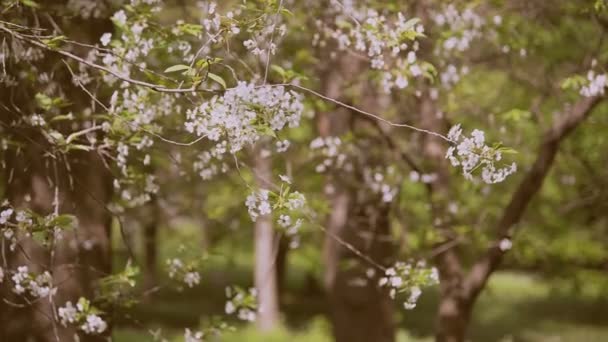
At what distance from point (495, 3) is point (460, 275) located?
3006mm

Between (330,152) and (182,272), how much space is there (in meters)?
2.69

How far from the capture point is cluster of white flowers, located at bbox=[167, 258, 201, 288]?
6738 mm

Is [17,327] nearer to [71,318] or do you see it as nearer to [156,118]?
[71,318]

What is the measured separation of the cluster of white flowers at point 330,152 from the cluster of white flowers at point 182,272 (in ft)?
7.85

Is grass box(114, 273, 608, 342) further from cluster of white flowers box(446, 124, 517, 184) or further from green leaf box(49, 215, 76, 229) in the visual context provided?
cluster of white flowers box(446, 124, 517, 184)

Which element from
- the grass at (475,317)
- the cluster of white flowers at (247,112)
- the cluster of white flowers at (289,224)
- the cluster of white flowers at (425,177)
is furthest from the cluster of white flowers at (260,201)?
the grass at (475,317)

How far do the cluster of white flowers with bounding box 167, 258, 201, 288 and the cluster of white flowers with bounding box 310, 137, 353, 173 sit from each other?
2.39 m

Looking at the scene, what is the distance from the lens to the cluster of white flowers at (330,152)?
9031 mm

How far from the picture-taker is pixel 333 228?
1140 centimetres

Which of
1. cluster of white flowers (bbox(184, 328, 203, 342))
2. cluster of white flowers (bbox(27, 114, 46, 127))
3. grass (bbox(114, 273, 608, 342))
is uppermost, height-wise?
grass (bbox(114, 273, 608, 342))

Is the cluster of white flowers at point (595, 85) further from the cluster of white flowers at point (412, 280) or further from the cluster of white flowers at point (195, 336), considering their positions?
the cluster of white flowers at point (195, 336)

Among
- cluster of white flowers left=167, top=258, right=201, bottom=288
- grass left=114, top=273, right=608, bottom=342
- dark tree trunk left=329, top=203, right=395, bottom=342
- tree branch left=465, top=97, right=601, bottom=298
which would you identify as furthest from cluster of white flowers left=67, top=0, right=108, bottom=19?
grass left=114, top=273, right=608, bottom=342

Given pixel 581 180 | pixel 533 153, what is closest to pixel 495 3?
pixel 533 153

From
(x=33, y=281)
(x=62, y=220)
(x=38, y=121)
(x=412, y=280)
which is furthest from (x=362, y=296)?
(x=62, y=220)
